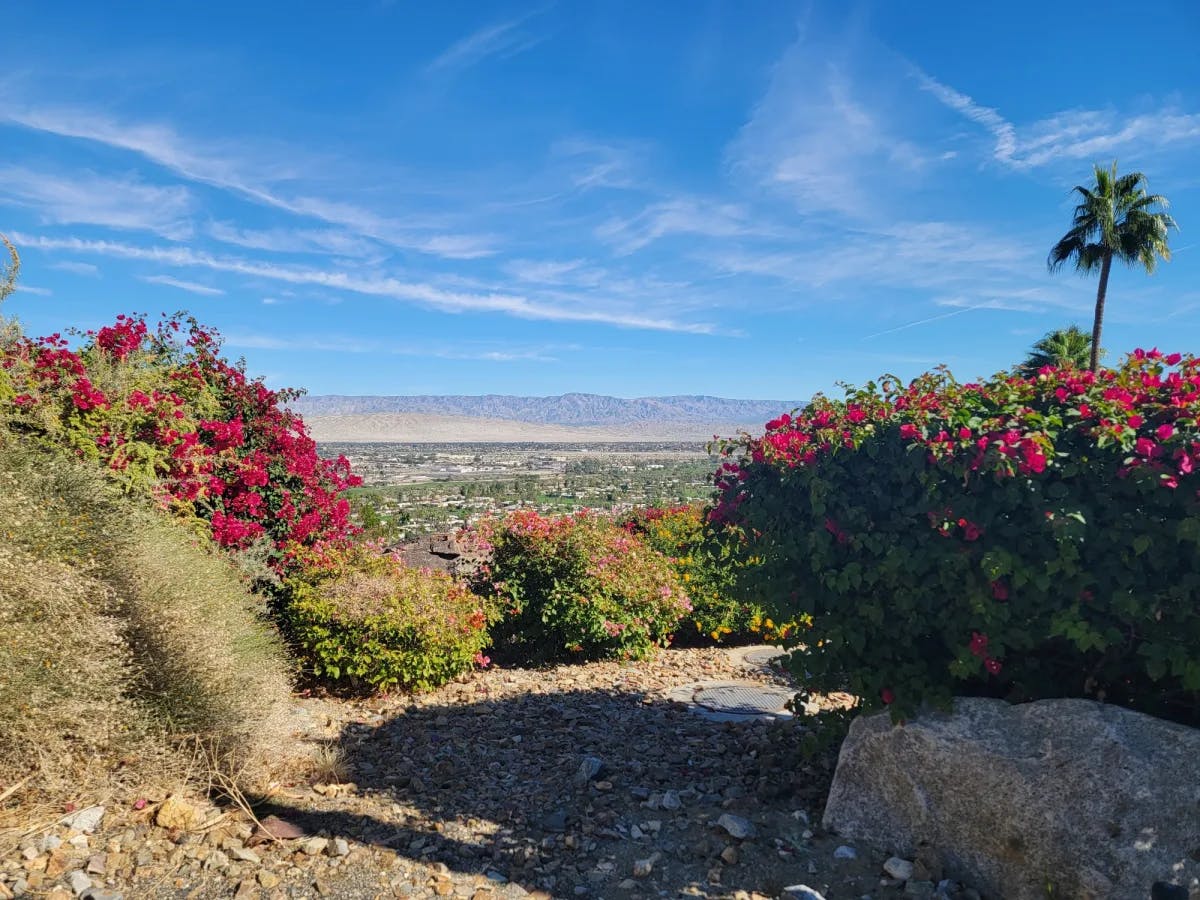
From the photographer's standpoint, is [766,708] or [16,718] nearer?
[16,718]

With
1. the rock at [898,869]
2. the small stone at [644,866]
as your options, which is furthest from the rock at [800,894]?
the small stone at [644,866]

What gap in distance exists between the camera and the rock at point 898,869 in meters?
3.56

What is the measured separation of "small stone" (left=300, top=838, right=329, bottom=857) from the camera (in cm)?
369

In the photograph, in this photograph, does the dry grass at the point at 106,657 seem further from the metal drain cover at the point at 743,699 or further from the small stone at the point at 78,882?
the metal drain cover at the point at 743,699

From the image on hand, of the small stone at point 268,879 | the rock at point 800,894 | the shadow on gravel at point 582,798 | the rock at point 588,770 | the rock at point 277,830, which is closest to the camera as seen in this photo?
the rock at point 800,894

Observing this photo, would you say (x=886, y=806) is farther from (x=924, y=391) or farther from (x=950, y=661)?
(x=924, y=391)

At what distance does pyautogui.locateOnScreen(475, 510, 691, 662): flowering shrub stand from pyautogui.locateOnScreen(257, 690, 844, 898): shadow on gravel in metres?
1.55

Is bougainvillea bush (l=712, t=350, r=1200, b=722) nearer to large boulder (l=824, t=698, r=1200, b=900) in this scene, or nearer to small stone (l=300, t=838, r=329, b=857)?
large boulder (l=824, t=698, r=1200, b=900)

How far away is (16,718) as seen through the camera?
3729mm

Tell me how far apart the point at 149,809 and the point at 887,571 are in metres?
4.13

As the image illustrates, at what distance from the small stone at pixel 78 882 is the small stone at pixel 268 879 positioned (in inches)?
28.9

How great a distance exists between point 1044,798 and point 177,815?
4365 millimetres

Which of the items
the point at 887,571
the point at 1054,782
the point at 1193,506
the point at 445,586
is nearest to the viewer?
the point at 1193,506

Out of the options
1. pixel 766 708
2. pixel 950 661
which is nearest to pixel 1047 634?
pixel 950 661
